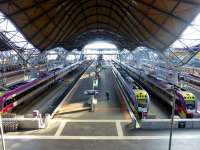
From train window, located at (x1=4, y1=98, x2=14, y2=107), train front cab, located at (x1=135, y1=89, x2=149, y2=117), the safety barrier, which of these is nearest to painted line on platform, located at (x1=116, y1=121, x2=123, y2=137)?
train front cab, located at (x1=135, y1=89, x2=149, y2=117)

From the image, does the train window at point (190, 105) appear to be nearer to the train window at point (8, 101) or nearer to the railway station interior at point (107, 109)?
the railway station interior at point (107, 109)

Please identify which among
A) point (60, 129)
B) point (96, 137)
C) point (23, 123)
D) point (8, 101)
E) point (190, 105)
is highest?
point (8, 101)

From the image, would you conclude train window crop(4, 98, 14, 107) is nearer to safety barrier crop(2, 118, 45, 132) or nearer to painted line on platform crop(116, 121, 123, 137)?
safety barrier crop(2, 118, 45, 132)

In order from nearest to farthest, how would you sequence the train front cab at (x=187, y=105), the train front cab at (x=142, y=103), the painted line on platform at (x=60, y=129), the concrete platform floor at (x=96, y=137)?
the concrete platform floor at (x=96, y=137) < the painted line on platform at (x=60, y=129) < the train front cab at (x=187, y=105) < the train front cab at (x=142, y=103)

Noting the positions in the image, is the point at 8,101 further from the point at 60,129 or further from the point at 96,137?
the point at 96,137

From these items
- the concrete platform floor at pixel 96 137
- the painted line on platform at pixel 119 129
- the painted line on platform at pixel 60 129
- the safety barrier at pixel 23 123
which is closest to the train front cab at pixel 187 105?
the concrete platform floor at pixel 96 137

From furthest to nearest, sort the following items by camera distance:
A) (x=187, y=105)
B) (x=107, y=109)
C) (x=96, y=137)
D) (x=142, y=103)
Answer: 1. (x=107, y=109)
2. (x=142, y=103)
3. (x=187, y=105)
4. (x=96, y=137)

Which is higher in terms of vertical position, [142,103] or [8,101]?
[8,101]

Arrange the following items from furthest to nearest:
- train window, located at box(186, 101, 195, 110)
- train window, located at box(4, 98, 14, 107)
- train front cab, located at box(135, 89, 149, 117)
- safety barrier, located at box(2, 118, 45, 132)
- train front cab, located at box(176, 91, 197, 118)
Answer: train window, located at box(4, 98, 14, 107), train front cab, located at box(135, 89, 149, 117), train window, located at box(186, 101, 195, 110), train front cab, located at box(176, 91, 197, 118), safety barrier, located at box(2, 118, 45, 132)

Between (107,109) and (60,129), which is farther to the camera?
(107,109)

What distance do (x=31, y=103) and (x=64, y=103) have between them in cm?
478

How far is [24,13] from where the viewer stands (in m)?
42.3

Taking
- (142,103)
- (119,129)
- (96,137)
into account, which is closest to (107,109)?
(142,103)

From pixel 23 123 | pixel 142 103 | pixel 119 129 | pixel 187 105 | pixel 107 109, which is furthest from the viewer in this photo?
pixel 107 109
